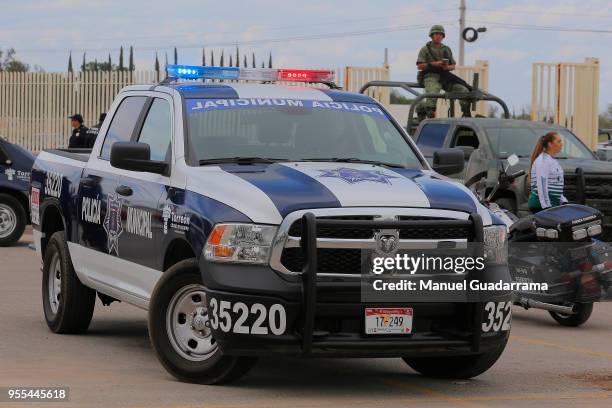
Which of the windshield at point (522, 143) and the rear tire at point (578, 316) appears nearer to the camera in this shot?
the rear tire at point (578, 316)

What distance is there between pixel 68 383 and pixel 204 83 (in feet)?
8.45

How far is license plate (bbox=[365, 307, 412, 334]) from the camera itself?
800 cm

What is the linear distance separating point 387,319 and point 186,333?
130 centimetres

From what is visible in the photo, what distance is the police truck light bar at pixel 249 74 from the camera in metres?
10.2

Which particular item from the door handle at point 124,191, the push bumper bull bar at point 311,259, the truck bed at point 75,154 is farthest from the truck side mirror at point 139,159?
the truck bed at point 75,154

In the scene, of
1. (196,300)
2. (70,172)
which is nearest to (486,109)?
(70,172)

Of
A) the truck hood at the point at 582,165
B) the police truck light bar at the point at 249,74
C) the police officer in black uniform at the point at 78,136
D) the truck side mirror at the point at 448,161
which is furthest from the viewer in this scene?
the police officer in black uniform at the point at 78,136

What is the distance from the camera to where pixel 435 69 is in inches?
874

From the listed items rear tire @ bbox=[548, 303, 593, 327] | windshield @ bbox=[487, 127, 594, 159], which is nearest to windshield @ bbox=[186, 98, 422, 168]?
rear tire @ bbox=[548, 303, 593, 327]

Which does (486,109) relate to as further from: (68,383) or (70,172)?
(68,383)

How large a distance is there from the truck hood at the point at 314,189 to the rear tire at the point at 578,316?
392 centimetres

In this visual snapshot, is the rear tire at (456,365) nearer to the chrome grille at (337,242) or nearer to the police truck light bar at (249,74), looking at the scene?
the chrome grille at (337,242)

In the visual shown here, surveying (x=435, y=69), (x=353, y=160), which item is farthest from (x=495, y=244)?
(x=435, y=69)

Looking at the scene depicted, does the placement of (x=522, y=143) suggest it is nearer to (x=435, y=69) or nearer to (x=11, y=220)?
(x=435, y=69)
